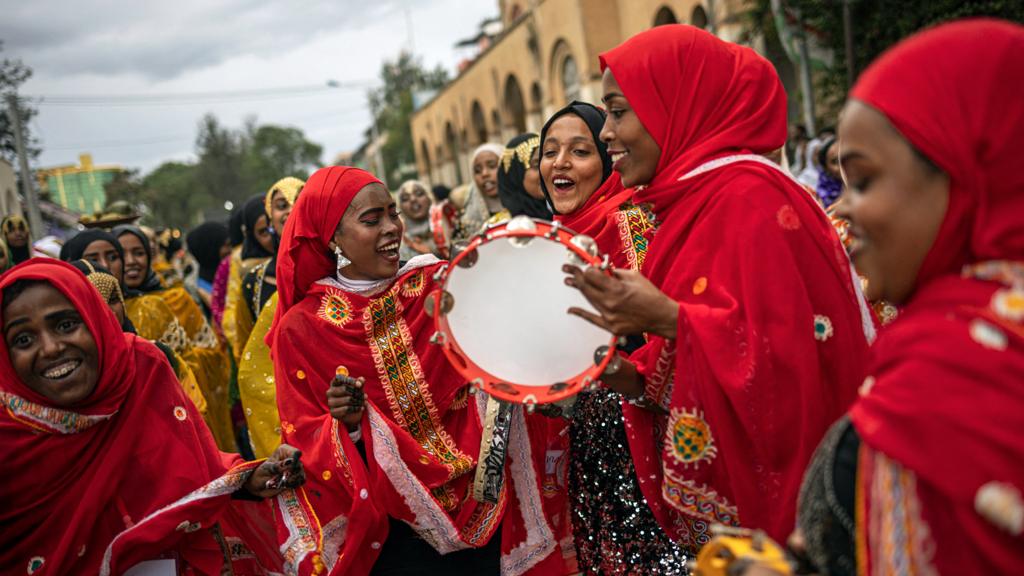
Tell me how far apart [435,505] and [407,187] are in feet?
22.7

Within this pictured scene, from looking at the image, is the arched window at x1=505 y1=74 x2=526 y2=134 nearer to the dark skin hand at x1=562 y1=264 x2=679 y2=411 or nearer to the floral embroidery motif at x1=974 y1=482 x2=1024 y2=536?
the dark skin hand at x1=562 y1=264 x2=679 y2=411

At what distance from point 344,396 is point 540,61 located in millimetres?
25528

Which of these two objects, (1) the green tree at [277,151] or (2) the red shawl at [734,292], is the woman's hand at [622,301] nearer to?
(2) the red shawl at [734,292]

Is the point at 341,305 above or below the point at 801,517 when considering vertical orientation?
above

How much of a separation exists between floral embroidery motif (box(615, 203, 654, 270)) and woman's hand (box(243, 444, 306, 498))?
135 cm

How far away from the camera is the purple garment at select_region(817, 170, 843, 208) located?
7.34 metres

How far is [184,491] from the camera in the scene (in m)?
2.88

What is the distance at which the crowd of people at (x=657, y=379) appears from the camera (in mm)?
1403

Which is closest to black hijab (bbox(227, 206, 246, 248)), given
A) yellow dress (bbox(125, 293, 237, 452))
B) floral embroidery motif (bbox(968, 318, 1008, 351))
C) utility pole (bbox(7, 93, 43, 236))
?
yellow dress (bbox(125, 293, 237, 452))

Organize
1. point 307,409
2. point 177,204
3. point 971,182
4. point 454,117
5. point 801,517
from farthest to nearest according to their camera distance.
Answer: point 177,204, point 454,117, point 307,409, point 801,517, point 971,182

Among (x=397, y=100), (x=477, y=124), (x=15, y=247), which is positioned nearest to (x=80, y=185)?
(x=397, y=100)

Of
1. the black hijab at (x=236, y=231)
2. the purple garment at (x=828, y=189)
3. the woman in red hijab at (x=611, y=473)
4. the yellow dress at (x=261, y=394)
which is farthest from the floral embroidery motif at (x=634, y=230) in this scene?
the black hijab at (x=236, y=231)

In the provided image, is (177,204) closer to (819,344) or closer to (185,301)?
(185,301)

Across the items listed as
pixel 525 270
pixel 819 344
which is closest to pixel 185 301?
pixel 525 270
